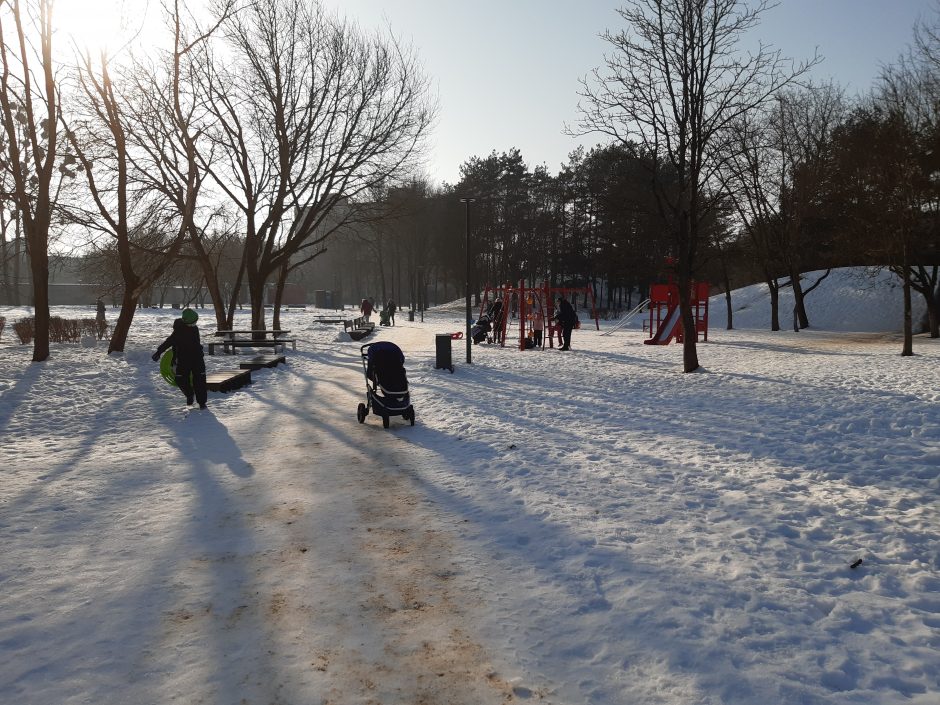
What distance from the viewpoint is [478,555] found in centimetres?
488

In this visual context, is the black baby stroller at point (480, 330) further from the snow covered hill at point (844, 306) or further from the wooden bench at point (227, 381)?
the snow covered hill at point (844, 306)

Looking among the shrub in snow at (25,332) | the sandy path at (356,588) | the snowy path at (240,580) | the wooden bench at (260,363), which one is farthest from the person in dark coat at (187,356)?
the shrub in snow at (25,332)

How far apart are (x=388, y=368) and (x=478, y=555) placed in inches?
204

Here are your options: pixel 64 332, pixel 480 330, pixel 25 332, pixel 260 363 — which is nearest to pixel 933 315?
pixel 480 330

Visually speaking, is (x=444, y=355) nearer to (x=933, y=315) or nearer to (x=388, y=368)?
(x=388, y=368)

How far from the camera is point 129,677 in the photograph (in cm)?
328

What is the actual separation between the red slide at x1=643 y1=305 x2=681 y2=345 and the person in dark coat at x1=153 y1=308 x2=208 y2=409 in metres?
17.5

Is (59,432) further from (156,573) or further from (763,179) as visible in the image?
(763,179)

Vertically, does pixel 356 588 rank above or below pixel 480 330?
below

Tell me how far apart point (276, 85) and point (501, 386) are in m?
16.1

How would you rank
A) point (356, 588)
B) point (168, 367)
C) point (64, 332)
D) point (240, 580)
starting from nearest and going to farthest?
point (356, 588), point (240, 580), point (168, 367), point (64, 332)

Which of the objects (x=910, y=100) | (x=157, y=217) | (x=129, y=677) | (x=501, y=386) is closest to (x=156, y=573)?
(x=129, y=677)

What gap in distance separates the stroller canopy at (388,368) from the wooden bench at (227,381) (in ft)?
14.5

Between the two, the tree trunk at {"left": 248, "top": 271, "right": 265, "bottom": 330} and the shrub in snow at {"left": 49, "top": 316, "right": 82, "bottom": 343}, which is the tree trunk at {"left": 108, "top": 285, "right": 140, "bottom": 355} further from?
the shrub in snow at {"left": 49, "top": 316, "right": 82, "bottom": 343}
